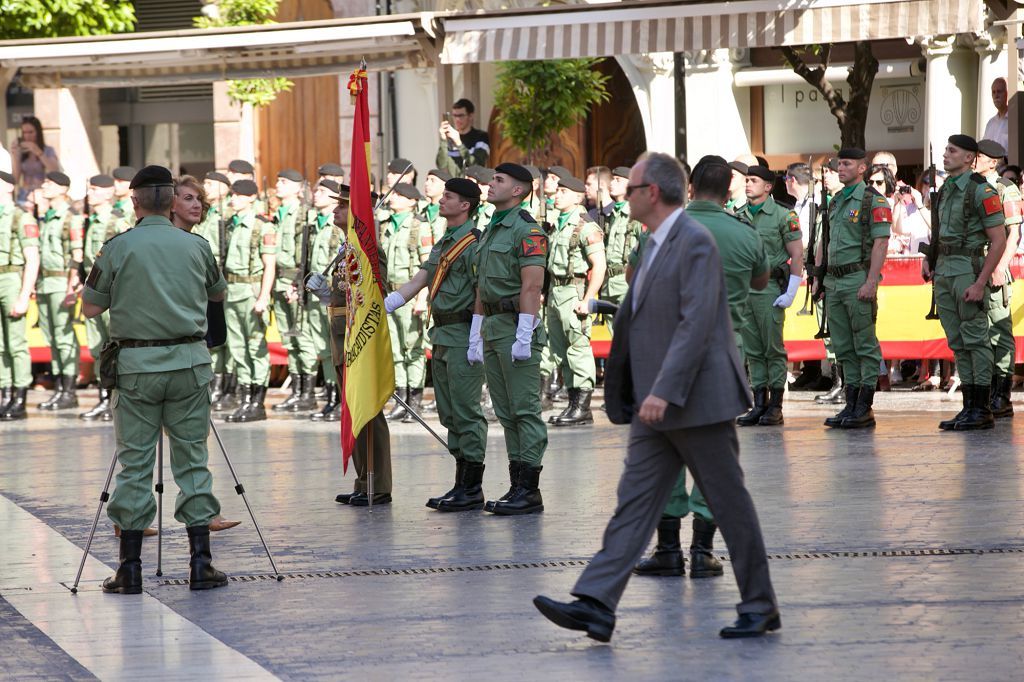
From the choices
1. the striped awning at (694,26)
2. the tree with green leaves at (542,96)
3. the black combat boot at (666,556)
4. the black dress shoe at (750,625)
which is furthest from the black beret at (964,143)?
the tree with green leaves at (542,96)

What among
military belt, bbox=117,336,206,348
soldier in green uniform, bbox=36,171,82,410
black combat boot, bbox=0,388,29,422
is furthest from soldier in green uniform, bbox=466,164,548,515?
black combat boot, bbox=0,388,29,422

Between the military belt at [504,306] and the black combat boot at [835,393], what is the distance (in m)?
6.25

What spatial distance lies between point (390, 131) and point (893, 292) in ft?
39.2

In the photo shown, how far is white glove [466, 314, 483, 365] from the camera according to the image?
9.80m

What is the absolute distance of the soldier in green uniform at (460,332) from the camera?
32.8 ft

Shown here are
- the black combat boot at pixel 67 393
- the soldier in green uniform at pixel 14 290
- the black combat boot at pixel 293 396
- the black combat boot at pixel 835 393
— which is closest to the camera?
the black combat boot at pixel 835 393

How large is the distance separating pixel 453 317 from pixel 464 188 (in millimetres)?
736

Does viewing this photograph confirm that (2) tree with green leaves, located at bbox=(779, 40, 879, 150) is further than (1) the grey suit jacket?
Yes

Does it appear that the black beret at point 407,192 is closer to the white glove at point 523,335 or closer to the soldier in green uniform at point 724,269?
the white glove at point 523,335

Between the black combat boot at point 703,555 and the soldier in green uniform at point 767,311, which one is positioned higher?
the soldier in green uniform at point 767,311

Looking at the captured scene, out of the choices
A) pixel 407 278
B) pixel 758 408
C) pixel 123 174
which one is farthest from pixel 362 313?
pixel 123 174

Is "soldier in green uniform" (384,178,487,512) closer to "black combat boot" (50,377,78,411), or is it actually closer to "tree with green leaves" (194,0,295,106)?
"black combat boot" (50,377,78,411)

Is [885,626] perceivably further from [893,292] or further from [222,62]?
[222,62]

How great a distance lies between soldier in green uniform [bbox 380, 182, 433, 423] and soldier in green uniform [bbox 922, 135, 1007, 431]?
442cm
